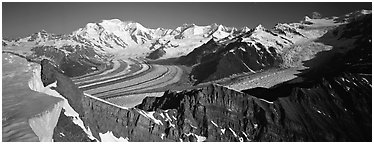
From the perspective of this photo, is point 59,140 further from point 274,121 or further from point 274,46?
point 274,46

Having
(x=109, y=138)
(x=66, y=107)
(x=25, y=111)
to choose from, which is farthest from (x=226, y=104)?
(x=25, y=111)

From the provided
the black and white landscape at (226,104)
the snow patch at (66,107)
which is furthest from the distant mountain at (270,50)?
the snow patch at (66,107)

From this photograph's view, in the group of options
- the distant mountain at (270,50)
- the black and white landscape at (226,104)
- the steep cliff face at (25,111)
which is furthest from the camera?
the distant mountain at (270,50)

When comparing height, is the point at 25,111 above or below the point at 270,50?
below

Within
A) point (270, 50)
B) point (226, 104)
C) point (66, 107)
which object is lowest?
point (226, 104)

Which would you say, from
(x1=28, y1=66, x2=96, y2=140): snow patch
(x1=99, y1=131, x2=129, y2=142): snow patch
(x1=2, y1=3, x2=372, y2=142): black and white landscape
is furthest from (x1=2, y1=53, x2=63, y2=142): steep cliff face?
(x1=99, y1=131, x2=129, y2=142): snow patch

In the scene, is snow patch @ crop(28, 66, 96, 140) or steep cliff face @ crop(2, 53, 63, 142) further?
snow patch @ crop(28, 66, 96, 140)

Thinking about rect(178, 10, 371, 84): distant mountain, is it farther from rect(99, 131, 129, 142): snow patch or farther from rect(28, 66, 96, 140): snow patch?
rect(28, 66, 96, 140): snow patch

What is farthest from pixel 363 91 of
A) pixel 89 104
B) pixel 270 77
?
pixel 89 104

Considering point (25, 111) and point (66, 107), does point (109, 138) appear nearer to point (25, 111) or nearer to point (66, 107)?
point (66, 107)

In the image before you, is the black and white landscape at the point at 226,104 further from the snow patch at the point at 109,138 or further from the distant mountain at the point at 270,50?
the distant mountain at the point at 270,50

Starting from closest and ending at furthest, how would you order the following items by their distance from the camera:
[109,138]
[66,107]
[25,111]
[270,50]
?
[25,111]
[66,107]
[109,138]
[270,50]
